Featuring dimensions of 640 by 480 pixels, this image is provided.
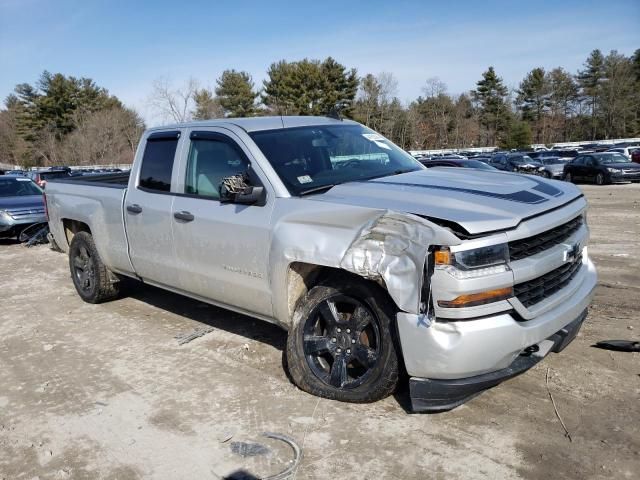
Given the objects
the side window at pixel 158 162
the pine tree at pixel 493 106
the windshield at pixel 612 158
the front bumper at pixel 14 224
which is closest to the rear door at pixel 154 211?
the side window at pixel 158 162

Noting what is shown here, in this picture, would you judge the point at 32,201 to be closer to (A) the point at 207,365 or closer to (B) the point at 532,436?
(A) the point at 207,365

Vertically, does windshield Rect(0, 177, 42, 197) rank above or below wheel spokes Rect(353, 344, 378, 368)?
above

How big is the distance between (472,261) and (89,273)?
474 cm

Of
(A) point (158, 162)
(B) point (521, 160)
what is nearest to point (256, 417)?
(A) point (158, 162)

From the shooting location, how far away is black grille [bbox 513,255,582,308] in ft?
9.89

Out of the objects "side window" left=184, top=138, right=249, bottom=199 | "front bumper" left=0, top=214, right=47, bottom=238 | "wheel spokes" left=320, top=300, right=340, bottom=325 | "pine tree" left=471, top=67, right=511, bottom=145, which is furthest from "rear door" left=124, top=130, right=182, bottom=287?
"pine tree" left=471, top=67, right=511, bottom=145

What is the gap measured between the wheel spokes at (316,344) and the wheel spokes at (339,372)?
110 millimetres

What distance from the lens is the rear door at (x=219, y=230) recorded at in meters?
3.85

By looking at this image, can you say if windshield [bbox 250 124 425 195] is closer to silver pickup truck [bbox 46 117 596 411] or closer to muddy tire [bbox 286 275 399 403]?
silver pickup truck [bbox 46 117 596 411]

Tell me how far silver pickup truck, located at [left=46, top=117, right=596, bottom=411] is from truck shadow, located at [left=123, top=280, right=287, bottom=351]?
0.64 m

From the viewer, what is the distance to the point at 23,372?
439 cm

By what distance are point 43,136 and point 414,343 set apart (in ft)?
270

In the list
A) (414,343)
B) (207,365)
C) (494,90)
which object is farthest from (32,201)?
(494,90)

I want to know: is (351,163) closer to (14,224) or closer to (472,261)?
(472,261)
